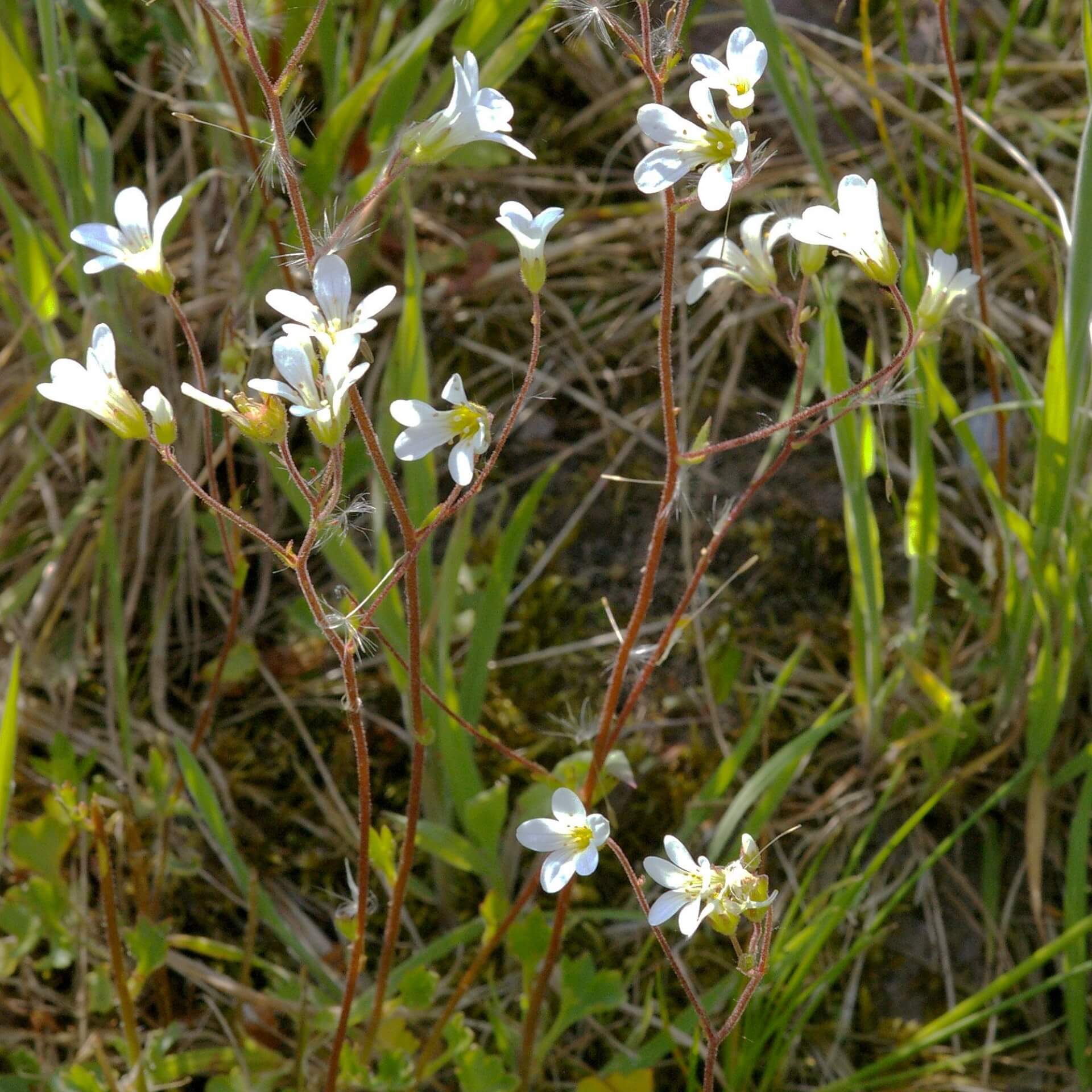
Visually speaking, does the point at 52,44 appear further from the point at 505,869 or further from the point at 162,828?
the point at 505,869

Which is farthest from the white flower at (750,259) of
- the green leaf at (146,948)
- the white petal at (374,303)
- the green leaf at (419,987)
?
the green leaf at (146,948)

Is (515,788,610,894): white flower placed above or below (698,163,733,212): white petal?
below

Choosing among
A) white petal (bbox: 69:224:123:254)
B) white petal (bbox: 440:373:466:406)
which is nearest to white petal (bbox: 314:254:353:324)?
white petal (bbox: 440:373:466:406)

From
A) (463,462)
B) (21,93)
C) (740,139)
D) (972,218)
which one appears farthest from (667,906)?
(21,93)

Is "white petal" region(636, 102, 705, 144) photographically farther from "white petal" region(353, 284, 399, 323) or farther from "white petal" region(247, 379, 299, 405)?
"white petal" region(247, 379, 299, 405)

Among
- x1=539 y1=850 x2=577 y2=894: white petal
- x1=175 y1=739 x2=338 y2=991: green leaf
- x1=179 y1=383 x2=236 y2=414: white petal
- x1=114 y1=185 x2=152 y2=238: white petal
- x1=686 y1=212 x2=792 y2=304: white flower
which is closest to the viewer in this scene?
x1=179 y1=383 x2=236 y2=414: white petal

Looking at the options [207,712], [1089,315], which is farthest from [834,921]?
[207,712]

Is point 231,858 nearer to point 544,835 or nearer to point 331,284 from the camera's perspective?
point 544,835
